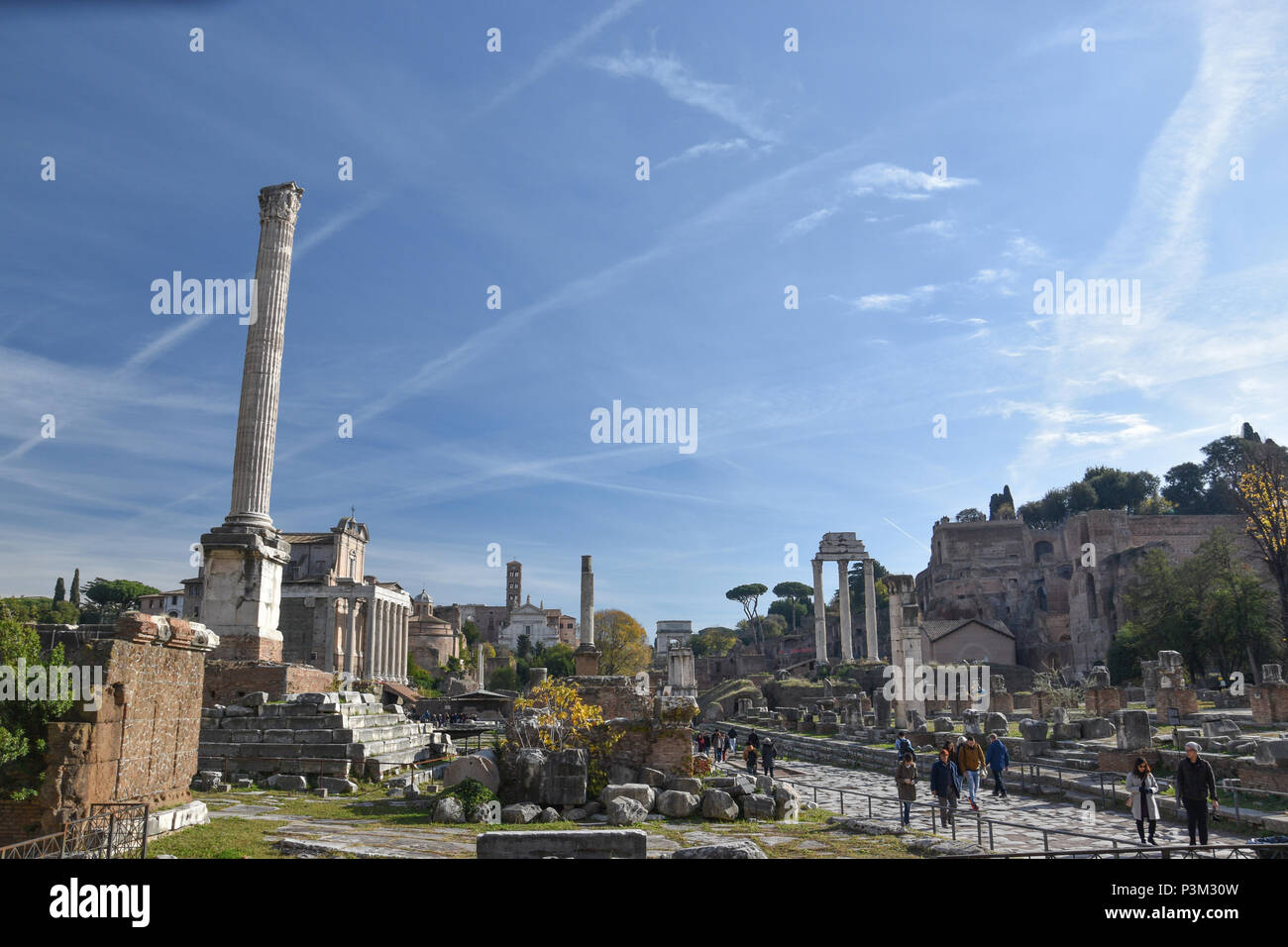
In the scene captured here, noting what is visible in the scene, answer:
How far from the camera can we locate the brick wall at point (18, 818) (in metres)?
9.27

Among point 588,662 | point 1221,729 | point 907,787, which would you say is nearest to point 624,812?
point 907,787

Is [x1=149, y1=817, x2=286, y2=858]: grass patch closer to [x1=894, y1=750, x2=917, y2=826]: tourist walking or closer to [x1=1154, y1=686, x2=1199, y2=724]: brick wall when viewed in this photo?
[x1=894, y1=750, x2=917, y2=826]: tourist walking

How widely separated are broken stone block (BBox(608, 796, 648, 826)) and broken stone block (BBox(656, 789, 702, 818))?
1.73ft

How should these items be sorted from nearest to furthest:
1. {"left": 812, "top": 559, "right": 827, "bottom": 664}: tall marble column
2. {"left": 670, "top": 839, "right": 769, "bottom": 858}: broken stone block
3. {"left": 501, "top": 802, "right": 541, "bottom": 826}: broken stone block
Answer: {"left": 670, "top": 839, "right": 769, "bottom": 858}: broken stone block → {"left": 501, "top": 802, "right": 541, "bottom": 826}: broken stone block → {"left": 812, "top": 559, "right": 827, "bottom": 664}: tall marble column

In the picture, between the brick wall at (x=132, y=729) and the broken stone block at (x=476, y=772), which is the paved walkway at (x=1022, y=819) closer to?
the broken stone block at (x=476, y=772)

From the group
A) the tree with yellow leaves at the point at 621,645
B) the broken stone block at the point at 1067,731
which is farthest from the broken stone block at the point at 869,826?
the tree with yellow leaves at the point at 621,645

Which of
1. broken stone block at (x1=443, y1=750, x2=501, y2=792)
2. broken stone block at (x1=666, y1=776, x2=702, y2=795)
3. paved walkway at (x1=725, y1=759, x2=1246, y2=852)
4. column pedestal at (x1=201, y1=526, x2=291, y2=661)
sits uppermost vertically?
column pedestal at (x1=201, y1=526, x2=291, y2=661)

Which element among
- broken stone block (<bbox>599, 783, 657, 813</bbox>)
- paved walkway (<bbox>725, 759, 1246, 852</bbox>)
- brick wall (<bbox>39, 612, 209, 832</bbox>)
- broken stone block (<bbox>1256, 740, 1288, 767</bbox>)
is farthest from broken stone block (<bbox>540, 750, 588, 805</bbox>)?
broken stone block (<bbox>1256, 740, 1288, 767</bbox>)

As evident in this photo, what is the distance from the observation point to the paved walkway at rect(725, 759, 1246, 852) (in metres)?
11.6

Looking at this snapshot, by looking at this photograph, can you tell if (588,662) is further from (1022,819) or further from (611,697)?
(1022,819)

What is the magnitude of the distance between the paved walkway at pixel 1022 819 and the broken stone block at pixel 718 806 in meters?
2.51

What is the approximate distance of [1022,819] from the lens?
14148 millimetres
